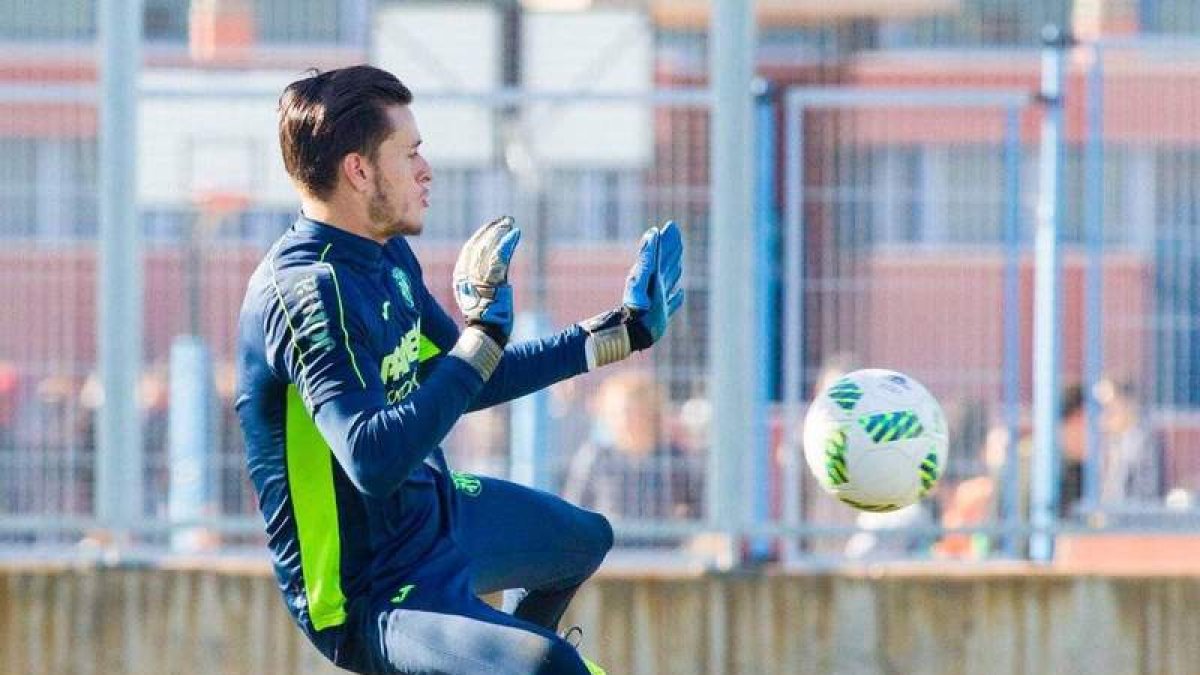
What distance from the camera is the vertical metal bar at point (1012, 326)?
9.05m

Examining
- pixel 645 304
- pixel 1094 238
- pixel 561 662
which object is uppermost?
pixel 1094 238

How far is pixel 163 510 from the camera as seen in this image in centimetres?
901

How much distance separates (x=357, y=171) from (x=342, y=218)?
116 millimetres

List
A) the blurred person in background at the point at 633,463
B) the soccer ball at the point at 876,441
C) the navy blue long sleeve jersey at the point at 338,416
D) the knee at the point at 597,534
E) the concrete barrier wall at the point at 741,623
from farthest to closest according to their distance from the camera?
1. the concrete barrier wall at the point at 741,623
2. the blurred person in background at the point at 633,463
3. the soccer ball at the point at 876,441
4. the knee at the point at 597,534
5. the navy blue long sleeve jersey at the point at 338,416

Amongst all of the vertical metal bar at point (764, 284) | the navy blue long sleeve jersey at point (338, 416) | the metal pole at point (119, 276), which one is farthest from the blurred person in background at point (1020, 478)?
the navy blue long sleeve jersey at point (338, 416)

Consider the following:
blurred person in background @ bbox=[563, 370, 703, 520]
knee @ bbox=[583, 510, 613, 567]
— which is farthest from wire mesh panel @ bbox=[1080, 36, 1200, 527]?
knee @ bbox=[583, 510, 613, 567]

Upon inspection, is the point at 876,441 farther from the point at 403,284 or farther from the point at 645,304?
the point at 403,284

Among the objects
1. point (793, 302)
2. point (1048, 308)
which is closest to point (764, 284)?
point (793, 302)

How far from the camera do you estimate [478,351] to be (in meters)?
5.43

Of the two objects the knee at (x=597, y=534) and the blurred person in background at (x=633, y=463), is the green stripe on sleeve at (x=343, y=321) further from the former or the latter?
the blurred person in background at (x=633, y=463)

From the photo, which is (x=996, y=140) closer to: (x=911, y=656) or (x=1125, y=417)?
(x=1125, y=417)

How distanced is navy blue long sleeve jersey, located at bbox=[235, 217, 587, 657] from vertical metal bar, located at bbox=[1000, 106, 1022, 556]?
11.7 feet

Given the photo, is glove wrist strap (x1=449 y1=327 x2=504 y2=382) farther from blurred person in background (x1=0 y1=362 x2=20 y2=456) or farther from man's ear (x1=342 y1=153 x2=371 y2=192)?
blurred person in background (x1=0 y1=362 x2=20 y2=456)

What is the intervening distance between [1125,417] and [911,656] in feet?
3.72
